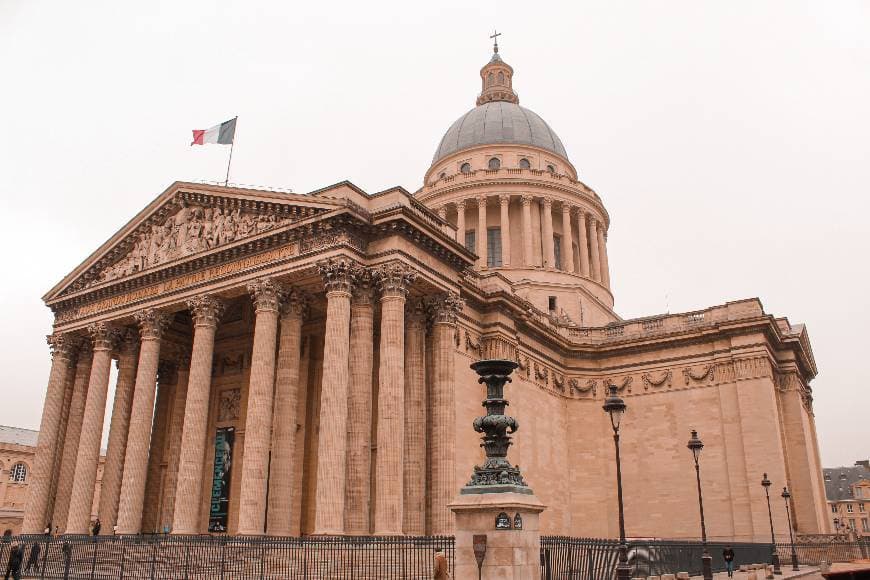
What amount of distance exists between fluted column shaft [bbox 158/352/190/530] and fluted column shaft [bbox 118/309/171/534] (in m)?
3.51

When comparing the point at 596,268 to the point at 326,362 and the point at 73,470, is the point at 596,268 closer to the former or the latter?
the point at 326,362

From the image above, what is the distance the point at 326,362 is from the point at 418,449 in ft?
18.8

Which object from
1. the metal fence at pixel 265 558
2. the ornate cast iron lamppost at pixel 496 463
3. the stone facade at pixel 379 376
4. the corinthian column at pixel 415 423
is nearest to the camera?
the ornate cast iron lamppost at pixel 496 463

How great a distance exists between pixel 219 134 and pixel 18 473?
52.2 meters

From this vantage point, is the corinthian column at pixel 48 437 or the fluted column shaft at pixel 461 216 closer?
the corinthian column at pixel 48 437

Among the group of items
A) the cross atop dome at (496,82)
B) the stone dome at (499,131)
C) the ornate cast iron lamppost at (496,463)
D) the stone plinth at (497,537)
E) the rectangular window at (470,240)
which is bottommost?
the stone plinth at (497,537)

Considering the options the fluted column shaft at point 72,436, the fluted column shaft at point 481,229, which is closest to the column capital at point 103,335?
the fluted column shaft at point 72,436

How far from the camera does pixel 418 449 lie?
98.2 ft

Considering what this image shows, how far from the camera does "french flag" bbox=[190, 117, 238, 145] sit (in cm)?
3628

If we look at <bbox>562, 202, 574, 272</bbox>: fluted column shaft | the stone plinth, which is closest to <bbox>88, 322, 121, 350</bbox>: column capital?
the stone plinth

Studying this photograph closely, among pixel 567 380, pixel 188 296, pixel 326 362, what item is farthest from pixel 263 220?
pixel 567 380

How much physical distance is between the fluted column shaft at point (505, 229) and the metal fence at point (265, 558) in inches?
1232

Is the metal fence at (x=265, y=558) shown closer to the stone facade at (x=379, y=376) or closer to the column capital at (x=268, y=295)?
the stone facade at (x=379, y=376)

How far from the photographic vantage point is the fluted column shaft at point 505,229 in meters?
52.8
